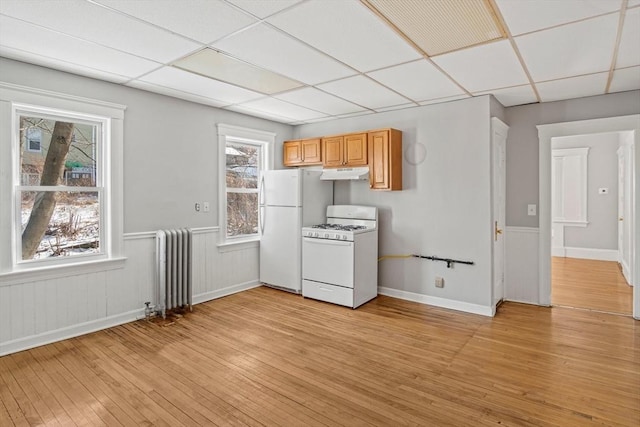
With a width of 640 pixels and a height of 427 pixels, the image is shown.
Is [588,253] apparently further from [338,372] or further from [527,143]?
[338,372]

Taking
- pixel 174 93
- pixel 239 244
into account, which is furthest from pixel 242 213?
pixel 174 93

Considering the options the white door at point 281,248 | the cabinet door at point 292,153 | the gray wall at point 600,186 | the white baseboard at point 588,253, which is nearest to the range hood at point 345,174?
the cabinet door at point 292,153

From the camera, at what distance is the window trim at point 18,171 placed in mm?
3045

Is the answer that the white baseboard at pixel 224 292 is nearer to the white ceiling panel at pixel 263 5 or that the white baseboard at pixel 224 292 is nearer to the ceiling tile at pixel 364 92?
the ceiling tile at pixel 364 92

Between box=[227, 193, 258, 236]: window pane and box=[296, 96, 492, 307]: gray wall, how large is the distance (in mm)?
1836

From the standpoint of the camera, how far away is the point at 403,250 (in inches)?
187

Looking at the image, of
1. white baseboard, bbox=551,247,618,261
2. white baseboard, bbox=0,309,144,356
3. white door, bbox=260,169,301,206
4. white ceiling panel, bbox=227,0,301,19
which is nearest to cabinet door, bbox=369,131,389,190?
white door, bbox=260,169,301,206

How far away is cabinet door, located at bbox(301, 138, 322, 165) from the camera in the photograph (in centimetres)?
527

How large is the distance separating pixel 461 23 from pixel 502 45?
0.57 metres

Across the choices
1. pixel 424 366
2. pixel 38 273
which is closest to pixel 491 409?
pixel 424 366

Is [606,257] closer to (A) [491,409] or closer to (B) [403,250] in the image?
(B) [403,250]

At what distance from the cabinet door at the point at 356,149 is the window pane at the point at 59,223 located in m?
3.12

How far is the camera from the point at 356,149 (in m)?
4.82

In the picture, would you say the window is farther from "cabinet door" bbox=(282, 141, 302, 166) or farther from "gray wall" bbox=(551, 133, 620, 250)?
"gray wall" bbox=(551, 133, 620, 250)
